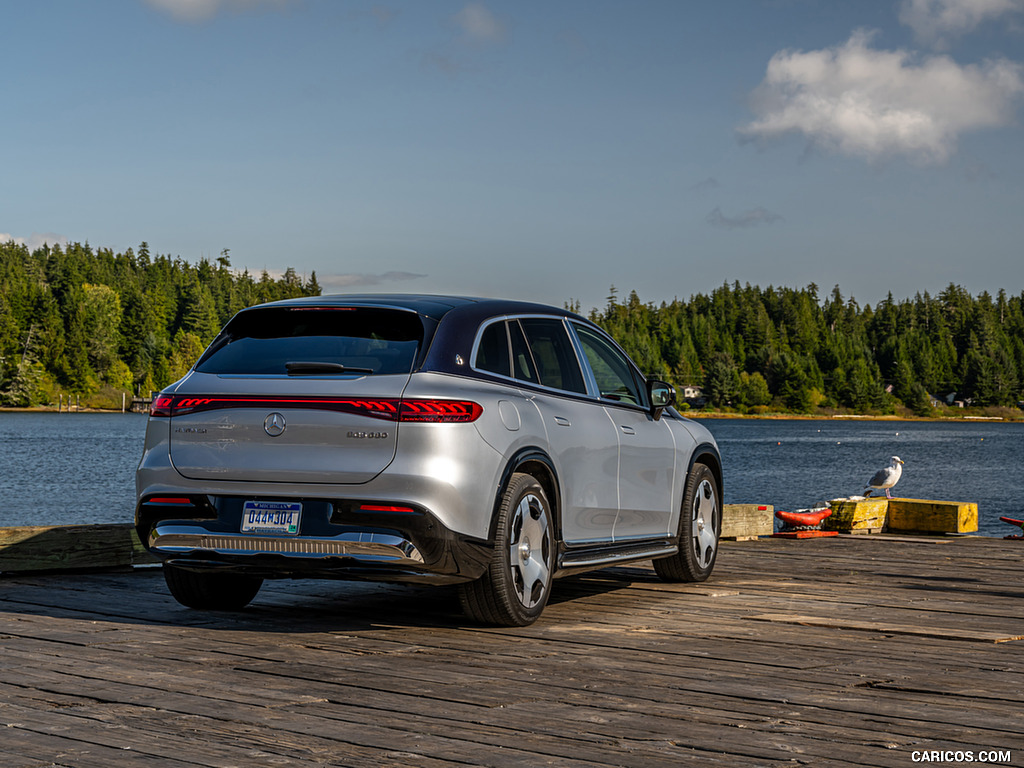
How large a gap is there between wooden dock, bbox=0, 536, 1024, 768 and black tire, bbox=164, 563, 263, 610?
15cm

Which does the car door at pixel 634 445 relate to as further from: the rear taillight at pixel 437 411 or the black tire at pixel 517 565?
the rear taillight at pixel 437 411

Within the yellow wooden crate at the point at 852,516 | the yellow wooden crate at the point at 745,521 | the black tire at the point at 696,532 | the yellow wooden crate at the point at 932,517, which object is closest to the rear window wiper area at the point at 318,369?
the black tire at the point at 696,532

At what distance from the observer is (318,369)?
245 inches

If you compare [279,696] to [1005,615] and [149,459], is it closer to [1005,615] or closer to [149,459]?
[149,459]

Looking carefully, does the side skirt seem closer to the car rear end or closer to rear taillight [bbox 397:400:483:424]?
the car rear end

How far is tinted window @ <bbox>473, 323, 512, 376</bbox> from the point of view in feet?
21.7

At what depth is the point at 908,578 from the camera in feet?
30.3

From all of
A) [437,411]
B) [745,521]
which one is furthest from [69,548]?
[745,521]

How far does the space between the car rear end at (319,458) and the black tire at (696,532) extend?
2.78 meters

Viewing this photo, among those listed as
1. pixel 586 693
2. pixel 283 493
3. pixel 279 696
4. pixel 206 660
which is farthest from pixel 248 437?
pixel 586 693

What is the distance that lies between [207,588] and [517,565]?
6.25 ft

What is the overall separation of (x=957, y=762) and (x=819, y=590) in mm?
4656

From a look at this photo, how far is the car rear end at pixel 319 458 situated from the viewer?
236 inches

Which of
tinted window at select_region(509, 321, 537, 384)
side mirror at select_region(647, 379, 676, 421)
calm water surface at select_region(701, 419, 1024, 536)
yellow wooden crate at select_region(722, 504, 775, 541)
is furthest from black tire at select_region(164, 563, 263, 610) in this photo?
calm water surface at select_region(701, 419, 1024, 536)
